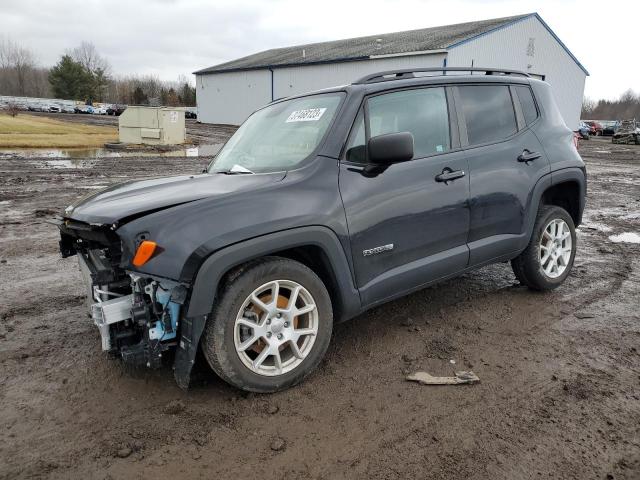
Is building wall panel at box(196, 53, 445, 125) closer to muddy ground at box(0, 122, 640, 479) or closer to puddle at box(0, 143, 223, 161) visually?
puddle at box(0, 143, 223, 161)

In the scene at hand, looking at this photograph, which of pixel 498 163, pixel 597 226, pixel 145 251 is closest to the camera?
pixel 145 251

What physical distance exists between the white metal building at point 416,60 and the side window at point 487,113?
22.9m

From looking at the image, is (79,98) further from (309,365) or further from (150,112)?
(309,365)

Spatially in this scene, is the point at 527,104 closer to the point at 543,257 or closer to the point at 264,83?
the point at 543,257

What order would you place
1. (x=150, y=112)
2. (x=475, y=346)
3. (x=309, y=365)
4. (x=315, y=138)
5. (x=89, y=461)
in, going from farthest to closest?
1. (x=150, y=112)
2. (x=475, y=346)
3. (x=315, y=138)
4. (x=309, y=365)
5. (x=89, y=461)

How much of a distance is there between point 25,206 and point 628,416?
9756 mm

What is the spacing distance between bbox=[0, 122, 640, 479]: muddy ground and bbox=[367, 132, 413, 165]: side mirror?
1.42 metres

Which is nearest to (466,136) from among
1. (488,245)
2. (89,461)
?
(488,245)

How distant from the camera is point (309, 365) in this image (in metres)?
3.19

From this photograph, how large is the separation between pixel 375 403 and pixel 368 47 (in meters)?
40.1

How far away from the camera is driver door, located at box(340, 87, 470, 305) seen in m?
3.34

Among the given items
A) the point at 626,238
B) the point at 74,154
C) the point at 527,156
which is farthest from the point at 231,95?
the point at 527,156

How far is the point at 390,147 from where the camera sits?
10.5 ft

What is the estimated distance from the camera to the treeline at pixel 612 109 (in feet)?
283
